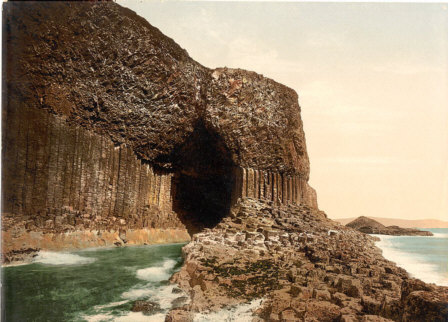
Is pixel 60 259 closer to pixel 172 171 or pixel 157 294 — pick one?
pixel 157 294

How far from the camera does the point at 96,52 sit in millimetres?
15422

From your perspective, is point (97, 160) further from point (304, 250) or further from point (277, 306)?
point (277, 306)

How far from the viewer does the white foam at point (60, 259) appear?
11.1 meters

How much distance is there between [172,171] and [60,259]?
8.88 m

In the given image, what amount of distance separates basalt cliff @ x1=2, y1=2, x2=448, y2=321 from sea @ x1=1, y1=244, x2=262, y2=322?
0.59 meters

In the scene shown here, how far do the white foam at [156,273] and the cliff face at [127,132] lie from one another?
4818 mm

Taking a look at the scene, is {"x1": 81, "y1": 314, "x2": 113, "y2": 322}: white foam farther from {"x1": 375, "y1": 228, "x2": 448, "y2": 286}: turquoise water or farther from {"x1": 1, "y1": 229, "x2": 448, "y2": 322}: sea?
{"x1": 375, "y1": 228, "x2": 448, "y2": 286}: turquoise water

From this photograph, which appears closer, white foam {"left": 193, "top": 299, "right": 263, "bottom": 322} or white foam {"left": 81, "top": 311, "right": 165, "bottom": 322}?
white foam {"left": 193, "top": 299, "right": 263, "bottom": 322}

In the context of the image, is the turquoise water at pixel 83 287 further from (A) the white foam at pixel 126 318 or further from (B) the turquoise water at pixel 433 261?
(B) the turquoise water at pixel 433 261

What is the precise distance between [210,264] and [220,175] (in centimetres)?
1139

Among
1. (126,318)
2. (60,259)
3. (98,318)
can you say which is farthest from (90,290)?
(60,259)

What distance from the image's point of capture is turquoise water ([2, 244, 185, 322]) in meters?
6.58

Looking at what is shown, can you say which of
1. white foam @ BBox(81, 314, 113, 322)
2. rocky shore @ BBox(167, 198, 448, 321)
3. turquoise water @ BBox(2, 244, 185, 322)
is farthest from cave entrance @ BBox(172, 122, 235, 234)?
white foam @ BBox(81, 314, 113, 322)

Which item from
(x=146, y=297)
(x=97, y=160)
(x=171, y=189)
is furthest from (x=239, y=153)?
(x=146, y=297)
